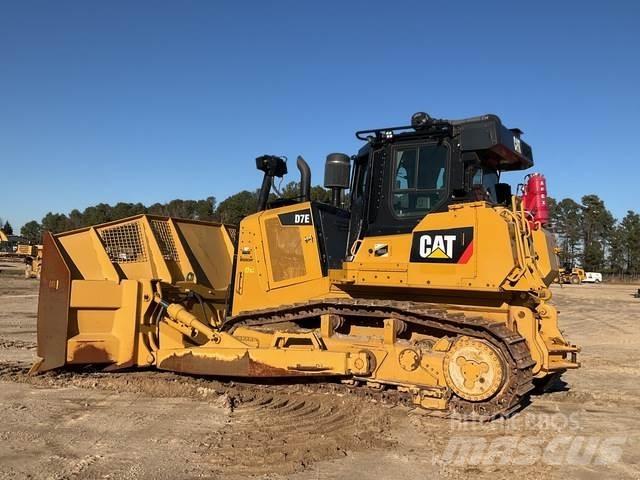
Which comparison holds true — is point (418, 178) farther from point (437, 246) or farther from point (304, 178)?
point (304, 178)

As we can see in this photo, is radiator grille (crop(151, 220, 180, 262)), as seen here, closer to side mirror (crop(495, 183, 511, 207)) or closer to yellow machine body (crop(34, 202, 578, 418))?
yellow machine body (crop(34, 202, 578, 418))

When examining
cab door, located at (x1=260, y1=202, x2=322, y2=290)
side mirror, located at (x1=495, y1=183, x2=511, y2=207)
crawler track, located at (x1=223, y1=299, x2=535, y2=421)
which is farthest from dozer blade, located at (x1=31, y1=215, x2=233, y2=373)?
side mirror, located at (x1=495, y1=183, x2=511, y2=207)

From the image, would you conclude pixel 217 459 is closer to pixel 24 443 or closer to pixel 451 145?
pixel 24 443

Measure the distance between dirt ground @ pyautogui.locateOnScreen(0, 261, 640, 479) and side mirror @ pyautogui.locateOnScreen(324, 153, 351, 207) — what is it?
2529 millimetres

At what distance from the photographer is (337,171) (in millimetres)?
7164

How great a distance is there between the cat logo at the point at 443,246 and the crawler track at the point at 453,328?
1.83 ft

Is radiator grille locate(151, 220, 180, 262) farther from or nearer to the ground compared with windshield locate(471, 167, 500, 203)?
nearer to the ground

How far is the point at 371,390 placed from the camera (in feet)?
20.7

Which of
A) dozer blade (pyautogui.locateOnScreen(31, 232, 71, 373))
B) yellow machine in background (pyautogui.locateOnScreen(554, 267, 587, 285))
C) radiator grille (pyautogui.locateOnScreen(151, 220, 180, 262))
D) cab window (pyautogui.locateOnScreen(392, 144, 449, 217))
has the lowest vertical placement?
dozer blade (pyautogui.locateOnScreen(31, 232, 71, 373))

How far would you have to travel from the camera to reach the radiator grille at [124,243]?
795 centimetres

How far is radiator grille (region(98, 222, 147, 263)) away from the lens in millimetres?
7949

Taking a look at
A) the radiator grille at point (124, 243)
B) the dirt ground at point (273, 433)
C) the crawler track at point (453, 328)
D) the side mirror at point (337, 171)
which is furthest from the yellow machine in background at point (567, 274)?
the radiator grille at point (124, 243)

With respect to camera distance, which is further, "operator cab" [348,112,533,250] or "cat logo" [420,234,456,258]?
"operator cab" [348,112,533,250]

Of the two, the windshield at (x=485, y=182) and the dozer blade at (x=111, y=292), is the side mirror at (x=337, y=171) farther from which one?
the dozer blade at (x=111, y=292)
